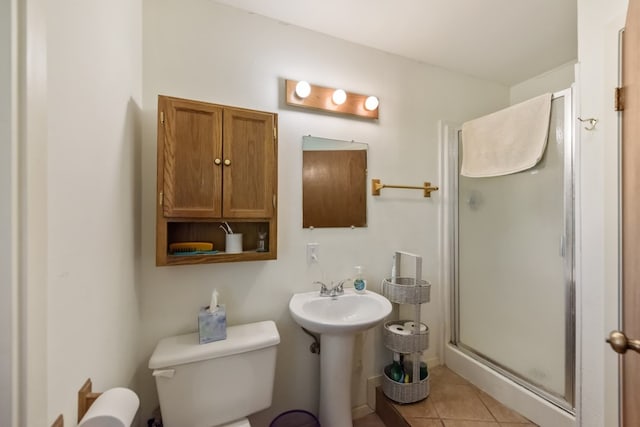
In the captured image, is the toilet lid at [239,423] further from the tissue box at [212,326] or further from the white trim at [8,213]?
the white trim at [8,213]

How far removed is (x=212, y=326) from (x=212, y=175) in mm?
681

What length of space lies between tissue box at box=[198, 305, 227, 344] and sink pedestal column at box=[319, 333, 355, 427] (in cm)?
51

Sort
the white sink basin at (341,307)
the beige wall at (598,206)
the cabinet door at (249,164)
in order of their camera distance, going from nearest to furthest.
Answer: the beige wall at (598,206) → the cabinet door at (249,164) → the white sink basin at (341,307)

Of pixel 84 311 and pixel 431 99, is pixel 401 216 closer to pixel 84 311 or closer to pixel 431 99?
pixel 431 99

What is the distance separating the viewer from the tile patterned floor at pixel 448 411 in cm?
139

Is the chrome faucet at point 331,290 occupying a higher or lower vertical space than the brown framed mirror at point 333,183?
lower

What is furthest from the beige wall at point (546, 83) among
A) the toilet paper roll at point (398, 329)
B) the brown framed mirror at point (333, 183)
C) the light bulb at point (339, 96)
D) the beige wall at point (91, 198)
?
the beige wall at point (91, 198)

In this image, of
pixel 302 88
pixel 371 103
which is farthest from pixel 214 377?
pixel 371 103

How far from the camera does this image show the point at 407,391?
1507 mm

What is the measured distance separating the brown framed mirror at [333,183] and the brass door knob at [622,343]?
1.15 meters

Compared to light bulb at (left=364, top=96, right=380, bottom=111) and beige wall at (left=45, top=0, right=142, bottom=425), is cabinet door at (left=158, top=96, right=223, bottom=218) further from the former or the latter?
light bulb at (left=364, top=96, right=380, bottom=111)

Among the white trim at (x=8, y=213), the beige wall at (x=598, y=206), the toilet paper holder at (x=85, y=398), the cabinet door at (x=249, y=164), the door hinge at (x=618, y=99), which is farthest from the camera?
the cabinet door at (x=249, y=164)

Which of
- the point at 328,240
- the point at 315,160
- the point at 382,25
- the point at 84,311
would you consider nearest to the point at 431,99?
the point at 382,25

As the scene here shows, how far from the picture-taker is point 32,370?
1.63 ft
